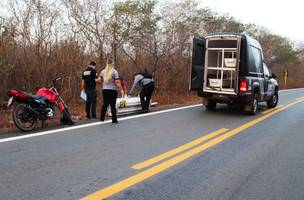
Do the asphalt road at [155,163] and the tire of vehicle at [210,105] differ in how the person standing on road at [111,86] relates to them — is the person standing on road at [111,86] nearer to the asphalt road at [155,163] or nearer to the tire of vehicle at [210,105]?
the asphalt road at [155,163]

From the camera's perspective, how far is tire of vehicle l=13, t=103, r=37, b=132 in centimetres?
746

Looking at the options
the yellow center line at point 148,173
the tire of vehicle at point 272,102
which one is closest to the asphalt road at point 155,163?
the yellow center line at point 148,173

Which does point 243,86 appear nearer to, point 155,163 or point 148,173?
point 155,163

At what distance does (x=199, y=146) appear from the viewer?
6594mm

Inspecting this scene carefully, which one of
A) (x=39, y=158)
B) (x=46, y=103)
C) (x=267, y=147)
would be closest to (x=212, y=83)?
(x=267, y=147)

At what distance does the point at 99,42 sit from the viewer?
49.6 feet

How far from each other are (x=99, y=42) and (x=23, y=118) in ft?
26.8

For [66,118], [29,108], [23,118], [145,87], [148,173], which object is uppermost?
[145,87]

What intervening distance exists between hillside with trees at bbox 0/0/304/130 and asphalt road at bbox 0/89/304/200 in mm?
4240

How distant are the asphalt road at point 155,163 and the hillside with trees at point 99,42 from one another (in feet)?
13.9

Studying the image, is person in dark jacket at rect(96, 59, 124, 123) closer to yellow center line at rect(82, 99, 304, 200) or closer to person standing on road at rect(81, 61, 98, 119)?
person standing on road at rect(81, 61, 98, 119)

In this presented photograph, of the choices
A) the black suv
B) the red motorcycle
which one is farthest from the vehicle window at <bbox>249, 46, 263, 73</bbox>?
the red motorcycle

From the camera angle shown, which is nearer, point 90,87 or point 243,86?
point 90,87

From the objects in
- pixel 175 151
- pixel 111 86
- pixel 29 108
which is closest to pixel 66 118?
pixel 29 108
